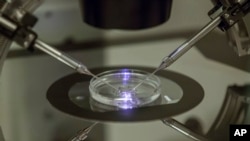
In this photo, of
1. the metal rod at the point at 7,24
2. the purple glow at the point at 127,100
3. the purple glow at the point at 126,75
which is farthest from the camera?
the purple glow at the point at 126,75

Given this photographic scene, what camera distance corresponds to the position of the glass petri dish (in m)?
0.78

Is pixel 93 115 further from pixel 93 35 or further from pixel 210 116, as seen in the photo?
pixel 210 116

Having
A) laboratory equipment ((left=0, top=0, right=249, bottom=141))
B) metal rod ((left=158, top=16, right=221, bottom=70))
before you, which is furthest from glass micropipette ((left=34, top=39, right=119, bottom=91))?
metal rod ((left=158, top=16, right=221, bottom=70))

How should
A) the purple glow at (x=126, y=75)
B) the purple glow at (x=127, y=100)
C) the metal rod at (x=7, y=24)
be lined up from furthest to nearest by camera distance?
the purple glow at (x=126, y=75), the purple glow at (x=127, y=100), the metal rod at (x=7, y=24)

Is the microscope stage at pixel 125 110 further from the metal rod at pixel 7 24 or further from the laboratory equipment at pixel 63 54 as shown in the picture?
the metal rod at pixel 7 24

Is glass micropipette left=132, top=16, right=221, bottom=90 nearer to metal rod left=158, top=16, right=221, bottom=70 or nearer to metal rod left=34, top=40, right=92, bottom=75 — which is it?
Answer: metal rod left=158, top=16, right=221, bottom=70

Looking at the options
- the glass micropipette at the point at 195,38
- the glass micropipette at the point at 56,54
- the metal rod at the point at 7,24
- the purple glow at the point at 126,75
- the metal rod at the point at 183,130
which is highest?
the metal rod at the point at 7,24

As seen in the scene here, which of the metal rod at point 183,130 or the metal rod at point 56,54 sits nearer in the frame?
the metal rod at point 56,54

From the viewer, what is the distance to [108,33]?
1.05 m

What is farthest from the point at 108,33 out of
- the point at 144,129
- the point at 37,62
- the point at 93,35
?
the point at 144,129

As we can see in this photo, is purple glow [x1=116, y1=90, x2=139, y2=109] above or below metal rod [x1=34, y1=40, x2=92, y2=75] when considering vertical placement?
below

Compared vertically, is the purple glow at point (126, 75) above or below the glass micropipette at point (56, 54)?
below

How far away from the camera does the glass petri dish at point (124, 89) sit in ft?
2.56

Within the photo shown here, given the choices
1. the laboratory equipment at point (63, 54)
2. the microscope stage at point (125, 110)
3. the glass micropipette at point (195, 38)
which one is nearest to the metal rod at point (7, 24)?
the laboratory equipment at point (63, 54)
